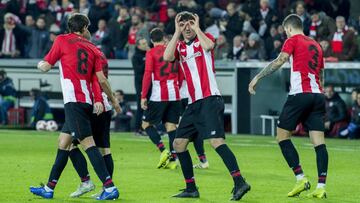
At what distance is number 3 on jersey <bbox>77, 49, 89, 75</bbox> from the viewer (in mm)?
13469

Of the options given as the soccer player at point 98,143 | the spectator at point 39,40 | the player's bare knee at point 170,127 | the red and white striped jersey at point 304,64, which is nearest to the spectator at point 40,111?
the spectator at point 39,40

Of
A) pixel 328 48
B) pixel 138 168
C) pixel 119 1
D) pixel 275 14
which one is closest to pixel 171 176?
pixel 138 168

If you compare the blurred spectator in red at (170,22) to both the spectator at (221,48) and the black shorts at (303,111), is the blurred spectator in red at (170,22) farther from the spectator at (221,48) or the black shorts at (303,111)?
the black shorts at (303,111)

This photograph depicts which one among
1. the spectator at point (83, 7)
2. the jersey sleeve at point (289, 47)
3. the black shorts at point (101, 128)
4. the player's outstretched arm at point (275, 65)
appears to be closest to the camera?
the black shorts at point (101, 128)

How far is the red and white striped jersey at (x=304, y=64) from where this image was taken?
1420cm

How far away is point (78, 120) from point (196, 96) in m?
1.45

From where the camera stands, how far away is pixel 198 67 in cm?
1373

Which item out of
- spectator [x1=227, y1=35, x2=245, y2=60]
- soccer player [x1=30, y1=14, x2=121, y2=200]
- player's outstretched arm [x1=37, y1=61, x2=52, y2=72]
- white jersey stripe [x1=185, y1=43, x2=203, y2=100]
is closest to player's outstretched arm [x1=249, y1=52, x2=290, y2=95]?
white jersey stripe [x1=185, y1=43, x2=203, y2=100]

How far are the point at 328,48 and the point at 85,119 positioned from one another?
14886mm

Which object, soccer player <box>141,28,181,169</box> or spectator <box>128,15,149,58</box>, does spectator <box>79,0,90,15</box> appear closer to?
spectator <box>128,15,149,58</box>

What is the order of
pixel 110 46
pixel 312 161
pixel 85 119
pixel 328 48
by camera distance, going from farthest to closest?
pixel 110 46 → pixel 328 48 → pixel 312 161 → pixel 85 119

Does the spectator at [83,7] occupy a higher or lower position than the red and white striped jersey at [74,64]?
higher

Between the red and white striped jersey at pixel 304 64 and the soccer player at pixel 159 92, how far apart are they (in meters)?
5.04

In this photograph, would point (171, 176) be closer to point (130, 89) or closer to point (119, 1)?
point (130, 89)
